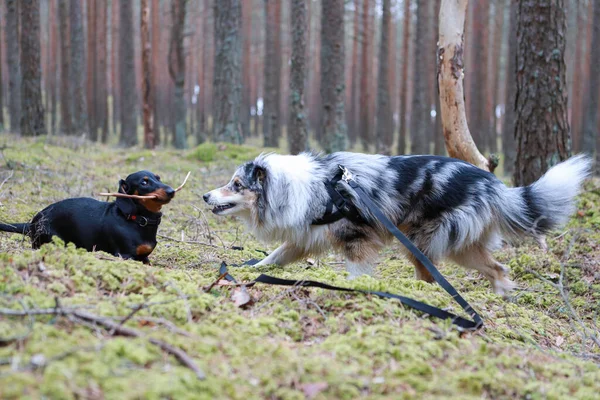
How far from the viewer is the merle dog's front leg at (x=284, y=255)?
5113 mm

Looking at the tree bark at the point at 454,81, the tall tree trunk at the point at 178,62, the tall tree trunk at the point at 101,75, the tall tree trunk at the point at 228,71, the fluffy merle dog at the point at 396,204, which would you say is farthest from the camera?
the tall tree trunk at the point at 101,75

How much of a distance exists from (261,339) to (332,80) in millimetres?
12638

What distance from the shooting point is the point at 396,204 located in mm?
4953

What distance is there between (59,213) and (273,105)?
2000 centimetres

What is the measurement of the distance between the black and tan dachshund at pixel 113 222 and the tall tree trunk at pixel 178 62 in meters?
14.7

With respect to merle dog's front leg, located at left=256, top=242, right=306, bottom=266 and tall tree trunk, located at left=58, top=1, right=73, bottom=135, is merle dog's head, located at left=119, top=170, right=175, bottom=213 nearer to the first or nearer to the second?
merle dog's front leg, located at left=256, top=242, right=306, bottom=266

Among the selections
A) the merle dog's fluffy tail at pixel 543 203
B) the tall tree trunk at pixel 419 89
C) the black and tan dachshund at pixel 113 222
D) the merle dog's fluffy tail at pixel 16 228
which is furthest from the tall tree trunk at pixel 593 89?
the merle dog's fluffy tail at pixel 16 228

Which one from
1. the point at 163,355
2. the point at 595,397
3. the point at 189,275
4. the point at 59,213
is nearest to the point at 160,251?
the point at 59,213

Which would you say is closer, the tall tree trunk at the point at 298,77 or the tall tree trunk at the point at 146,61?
the tall tree trunk at the point at 298,77

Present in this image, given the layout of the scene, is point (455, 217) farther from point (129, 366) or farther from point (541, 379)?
point (129, 366)

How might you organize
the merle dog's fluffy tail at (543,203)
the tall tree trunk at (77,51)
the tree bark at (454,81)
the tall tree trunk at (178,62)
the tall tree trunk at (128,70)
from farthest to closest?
1. the tall tree trunk at (128,70)
2. the tall tree trunk at (77,51)
3. the tall tree trunk at (178,62)
4. the tree bark at (454,81)
5. the merle dog's fluffy tail at (543,203)

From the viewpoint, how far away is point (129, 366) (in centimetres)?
236

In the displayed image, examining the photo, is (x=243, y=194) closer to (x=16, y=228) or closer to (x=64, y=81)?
(x=16, y=228)

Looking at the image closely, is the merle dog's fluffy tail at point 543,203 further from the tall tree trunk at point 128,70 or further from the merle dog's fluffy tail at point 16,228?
the tall tree trunk at point 128,70
